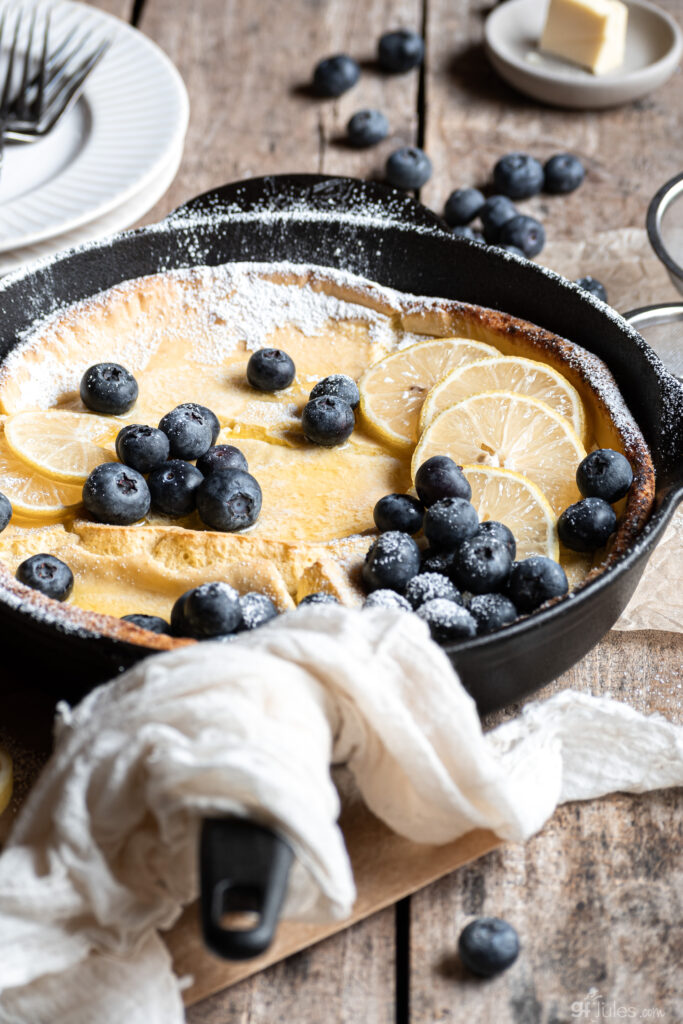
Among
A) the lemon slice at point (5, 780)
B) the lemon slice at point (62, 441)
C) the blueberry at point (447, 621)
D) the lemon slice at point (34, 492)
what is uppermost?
the blueberry at point (447, 621)

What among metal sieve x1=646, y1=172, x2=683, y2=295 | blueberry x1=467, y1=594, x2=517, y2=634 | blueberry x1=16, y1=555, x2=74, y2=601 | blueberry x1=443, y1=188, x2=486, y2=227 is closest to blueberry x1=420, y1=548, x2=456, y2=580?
blueberry x1=467, y1=594, x2=517, y2=634

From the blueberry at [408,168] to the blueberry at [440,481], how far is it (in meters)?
1.80

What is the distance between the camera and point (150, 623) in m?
1.97

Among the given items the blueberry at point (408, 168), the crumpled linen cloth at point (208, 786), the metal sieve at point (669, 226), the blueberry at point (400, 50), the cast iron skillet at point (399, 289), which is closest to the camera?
the crumpled linen cloth at point (208, 786)

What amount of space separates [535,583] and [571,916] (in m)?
0.59

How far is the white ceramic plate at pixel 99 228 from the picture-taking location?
3.00 meters

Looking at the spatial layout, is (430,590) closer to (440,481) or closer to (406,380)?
(440,481)

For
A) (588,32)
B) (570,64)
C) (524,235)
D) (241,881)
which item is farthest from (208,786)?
(570,64)

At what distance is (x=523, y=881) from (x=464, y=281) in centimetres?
165

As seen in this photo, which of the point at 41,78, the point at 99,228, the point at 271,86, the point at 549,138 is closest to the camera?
the point at 99,228

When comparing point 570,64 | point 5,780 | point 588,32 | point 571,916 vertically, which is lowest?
point 571,916

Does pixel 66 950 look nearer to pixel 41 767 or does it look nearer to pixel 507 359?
pixel 41 767

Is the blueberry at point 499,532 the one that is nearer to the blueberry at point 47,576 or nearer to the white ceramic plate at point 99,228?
the blueberry at point 47,576

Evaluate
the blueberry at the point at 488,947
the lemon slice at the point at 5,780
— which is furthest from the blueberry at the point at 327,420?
the blueberry at the point at 488,947
